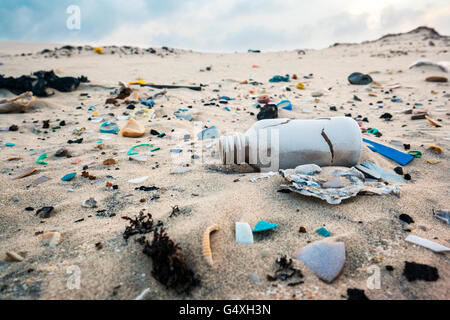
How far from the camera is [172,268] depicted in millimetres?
1112

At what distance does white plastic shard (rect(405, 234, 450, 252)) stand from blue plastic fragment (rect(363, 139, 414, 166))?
145 centimetres

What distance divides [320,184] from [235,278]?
0.98 meters

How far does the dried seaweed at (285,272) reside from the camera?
1.15 meters

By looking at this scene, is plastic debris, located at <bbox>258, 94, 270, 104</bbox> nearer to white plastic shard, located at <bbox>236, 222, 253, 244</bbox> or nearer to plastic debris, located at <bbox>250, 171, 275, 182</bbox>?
plastic debris, located at <bbox>250, 171, 275, 182</bbox>

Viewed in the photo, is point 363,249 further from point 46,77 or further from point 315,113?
point 46,77

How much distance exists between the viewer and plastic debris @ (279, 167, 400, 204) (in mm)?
1719

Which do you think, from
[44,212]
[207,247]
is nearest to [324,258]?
[207,247]

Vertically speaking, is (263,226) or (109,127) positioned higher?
(109,127)

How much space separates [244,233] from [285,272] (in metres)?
0.31

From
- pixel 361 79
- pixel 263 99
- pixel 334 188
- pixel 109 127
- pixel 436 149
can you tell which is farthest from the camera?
pixel 361 79

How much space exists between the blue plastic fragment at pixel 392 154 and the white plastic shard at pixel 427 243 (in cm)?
145

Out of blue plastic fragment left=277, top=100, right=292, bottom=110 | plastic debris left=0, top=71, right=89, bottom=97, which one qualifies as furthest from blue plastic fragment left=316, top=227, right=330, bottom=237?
plastic debris left=0, top=71, right=89, bottom=97

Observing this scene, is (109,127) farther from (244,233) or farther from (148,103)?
(244,233)

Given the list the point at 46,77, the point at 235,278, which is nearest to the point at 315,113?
the point at 235,278
